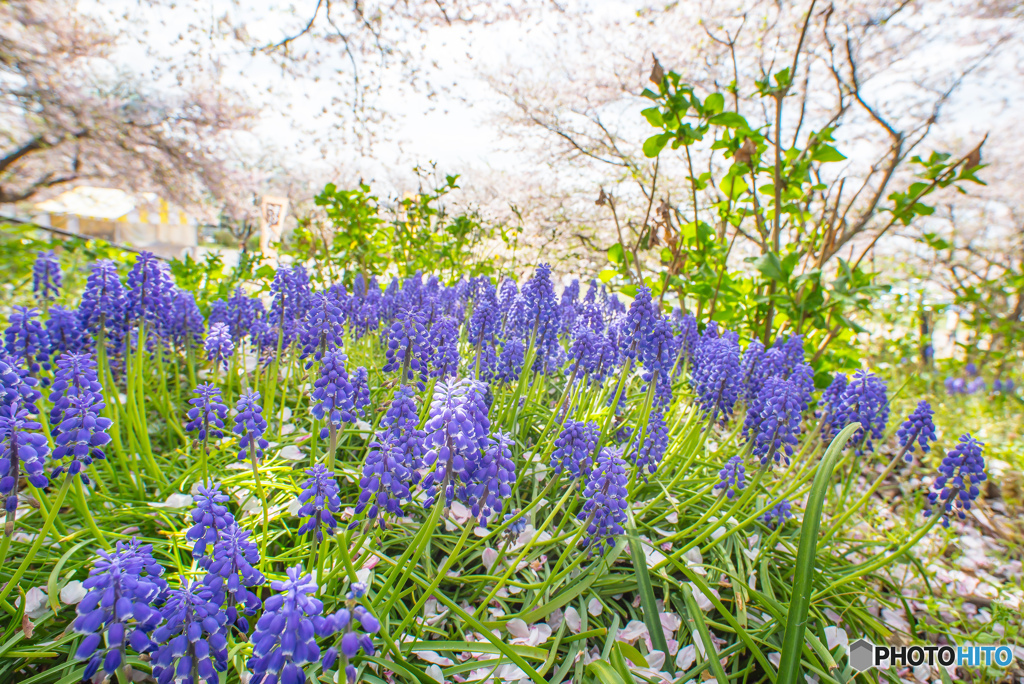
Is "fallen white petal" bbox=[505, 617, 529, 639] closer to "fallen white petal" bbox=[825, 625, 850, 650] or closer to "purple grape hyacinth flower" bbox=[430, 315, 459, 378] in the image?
"purple grape hyacinth flower" bbox=[430, 315, 459, 378]

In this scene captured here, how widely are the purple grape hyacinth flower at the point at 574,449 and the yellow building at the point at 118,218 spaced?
429 centimetres

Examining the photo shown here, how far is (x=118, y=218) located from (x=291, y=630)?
35743 mm

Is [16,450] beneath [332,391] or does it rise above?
beneath

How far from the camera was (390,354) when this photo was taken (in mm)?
2391

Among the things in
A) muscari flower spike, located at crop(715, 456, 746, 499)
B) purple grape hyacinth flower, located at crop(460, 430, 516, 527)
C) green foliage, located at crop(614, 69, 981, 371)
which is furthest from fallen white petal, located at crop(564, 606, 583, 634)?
green foliage, located at crop(614, 69, 981, 371)

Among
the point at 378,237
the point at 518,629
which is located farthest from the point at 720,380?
the point at 378,237

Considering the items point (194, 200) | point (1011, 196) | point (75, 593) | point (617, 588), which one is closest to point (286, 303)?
point (75, 593)

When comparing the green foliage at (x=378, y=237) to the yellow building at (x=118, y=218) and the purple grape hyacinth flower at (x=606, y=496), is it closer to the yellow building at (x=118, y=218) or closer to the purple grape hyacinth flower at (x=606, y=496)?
the yellow building at (x=118, y=218)

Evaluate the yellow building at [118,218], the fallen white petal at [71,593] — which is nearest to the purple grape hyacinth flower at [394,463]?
the fallen white petal at [71,593]

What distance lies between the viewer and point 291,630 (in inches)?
39.9

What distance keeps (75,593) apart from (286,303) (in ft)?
6.17

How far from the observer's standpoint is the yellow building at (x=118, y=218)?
69.4ft

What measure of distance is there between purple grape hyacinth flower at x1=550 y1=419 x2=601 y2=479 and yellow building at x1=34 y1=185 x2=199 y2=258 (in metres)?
4.29

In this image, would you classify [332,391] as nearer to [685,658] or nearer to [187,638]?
[187,638]
